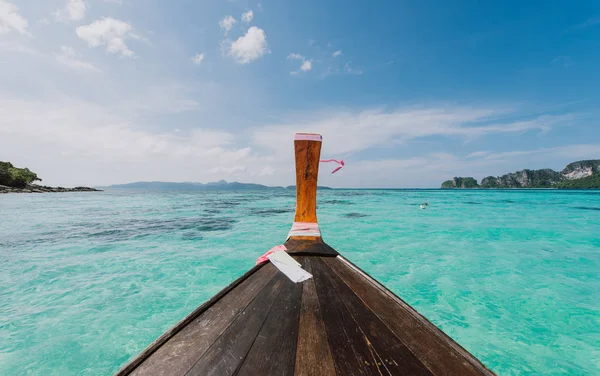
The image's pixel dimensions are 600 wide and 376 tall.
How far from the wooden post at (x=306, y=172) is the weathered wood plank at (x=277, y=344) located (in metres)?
2.70

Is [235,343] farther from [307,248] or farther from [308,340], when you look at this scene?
[307,248]

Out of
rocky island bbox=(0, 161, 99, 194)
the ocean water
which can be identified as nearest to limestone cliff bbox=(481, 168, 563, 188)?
the ocean water

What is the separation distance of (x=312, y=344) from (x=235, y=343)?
18.9 inches

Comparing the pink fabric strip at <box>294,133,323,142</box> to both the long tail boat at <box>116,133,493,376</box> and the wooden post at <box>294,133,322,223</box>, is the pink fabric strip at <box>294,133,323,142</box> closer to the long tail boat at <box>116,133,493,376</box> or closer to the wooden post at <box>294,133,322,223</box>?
the wooden post at <box>294,133,322,223</box>

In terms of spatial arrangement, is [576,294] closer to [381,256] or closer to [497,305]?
[497,305]

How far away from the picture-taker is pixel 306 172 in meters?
4.73

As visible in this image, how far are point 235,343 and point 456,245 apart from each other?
9494 mm

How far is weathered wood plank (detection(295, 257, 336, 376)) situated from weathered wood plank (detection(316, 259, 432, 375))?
232mm

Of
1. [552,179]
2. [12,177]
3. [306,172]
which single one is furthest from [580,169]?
[12,177]

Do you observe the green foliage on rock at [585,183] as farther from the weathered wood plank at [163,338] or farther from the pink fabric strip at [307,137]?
the weathered wood plank at [163,338]

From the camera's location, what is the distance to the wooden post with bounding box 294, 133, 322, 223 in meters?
4.59

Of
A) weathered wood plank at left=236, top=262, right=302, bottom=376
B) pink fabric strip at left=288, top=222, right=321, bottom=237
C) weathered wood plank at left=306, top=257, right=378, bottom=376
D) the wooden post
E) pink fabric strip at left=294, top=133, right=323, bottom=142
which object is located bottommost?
weathered wood plank at left=306, top=257, right=378, bottom=376

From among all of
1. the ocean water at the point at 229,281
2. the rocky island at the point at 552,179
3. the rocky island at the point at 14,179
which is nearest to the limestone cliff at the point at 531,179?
the rocky island at the point at 552,179

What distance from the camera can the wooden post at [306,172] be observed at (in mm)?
4586
